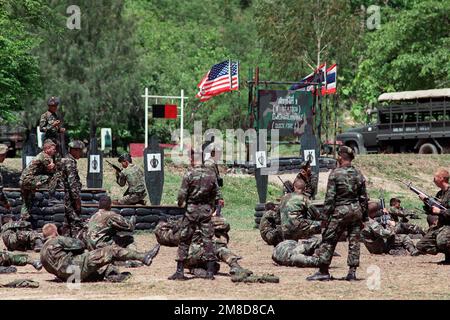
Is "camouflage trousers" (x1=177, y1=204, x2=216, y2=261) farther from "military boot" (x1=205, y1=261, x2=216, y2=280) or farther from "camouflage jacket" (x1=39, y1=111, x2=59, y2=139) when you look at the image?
"camouflage jacket" (x1=39, y1=111, x2=59, y2=139)

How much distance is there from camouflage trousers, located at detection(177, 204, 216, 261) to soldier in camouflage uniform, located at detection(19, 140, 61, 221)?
236 inches

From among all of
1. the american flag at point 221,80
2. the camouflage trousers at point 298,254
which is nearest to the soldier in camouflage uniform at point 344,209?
the camouflage trousers at point 298,254

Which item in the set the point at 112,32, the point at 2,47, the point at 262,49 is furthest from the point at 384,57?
the point at 2,47

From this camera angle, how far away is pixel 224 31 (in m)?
70.0

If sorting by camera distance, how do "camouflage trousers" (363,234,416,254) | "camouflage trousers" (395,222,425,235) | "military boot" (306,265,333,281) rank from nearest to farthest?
A: "military boot" (306,265,333,281), "camouflage trousers" (363,234,416,254), "camouflage trousers" (395,222,425,235)

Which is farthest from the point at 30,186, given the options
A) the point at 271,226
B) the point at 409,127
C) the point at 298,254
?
the point at 409,127

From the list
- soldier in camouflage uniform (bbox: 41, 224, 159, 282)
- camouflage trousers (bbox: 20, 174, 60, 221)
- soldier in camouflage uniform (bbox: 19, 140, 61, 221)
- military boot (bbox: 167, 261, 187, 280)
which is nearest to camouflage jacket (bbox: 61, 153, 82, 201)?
soldier in camouflage uniform (bbox: 19, 140, 61, 221)

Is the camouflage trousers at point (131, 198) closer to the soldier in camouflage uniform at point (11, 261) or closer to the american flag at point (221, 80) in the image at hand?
the soldier in camouflage uniform at point (11, 261)

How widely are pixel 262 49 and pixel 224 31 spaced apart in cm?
843

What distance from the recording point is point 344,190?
57.4 ft

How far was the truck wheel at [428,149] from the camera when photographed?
4784 centimetres

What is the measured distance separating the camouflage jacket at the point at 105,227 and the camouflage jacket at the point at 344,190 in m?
3.14

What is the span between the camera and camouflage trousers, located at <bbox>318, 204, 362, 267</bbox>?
17.5 metres

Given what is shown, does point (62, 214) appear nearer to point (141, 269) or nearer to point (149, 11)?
point (141, 269)
